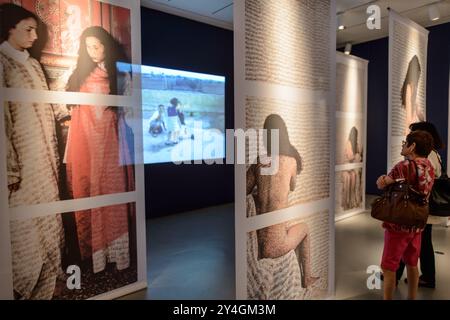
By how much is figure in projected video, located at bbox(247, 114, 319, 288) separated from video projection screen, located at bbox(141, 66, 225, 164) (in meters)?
3.14

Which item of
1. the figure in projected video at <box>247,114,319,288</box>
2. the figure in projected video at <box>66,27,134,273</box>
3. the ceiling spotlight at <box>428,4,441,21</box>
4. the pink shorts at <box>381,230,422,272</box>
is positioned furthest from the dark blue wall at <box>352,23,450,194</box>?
the figure in projected video at <box>66,27,134,273</box>

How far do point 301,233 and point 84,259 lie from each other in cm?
164

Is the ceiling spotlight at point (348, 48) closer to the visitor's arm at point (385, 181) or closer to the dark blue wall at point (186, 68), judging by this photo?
the dark blue wall at point (186, 68)

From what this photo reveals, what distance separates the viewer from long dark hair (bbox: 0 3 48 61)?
209cm

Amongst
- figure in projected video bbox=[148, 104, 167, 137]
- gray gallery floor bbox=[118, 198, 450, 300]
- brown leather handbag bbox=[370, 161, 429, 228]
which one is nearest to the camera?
brown leather handbag bbox=[370, 161, 429, 228]

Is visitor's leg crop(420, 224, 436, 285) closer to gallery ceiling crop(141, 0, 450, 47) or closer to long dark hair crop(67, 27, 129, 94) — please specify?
long dark hair crop(67, 27, 129, 94)

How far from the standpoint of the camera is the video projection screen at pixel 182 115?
16.0 ft

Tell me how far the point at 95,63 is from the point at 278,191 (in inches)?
66.7

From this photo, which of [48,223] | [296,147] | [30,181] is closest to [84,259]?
Result: [48,223]

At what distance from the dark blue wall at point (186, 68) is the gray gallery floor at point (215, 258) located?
46 centimetres

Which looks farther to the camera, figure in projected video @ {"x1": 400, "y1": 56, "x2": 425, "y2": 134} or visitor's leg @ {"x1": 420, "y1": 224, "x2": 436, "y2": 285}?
figure in projected video @ {"x1": 400, "y1": 56, "x2": 425, "y2": 134}

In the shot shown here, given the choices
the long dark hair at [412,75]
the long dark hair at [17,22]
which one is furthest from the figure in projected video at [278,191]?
the long dark hair at [412,75]

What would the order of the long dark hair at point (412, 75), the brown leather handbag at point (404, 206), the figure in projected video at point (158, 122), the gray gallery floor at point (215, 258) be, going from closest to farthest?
the brown leather handbag at point (404, 206)
the gray gallery floor at point (215, 258)
the long dark hair at point (412, 75)
the figure in projected video at point (158, 122)

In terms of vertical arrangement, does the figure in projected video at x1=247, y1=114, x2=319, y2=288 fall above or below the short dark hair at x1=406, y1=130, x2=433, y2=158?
below
